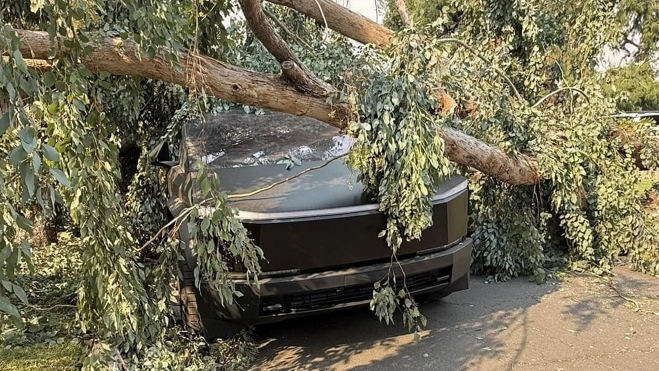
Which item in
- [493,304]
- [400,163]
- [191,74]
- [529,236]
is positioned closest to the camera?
[191,74]

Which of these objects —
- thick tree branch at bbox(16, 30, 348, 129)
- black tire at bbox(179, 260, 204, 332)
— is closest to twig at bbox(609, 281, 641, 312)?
thick tree branch at bbox(16, 30, 348, 129)

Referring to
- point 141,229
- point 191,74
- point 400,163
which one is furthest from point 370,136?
point 141,229

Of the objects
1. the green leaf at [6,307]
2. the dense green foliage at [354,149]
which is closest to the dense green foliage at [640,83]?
the dense green foliage at [354,149]

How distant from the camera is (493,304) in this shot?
4457 millimetres

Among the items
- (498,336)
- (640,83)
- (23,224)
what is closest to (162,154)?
(498,336)

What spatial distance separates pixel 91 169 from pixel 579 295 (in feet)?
13.8

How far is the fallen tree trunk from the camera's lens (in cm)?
282

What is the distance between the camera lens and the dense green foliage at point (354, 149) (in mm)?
2209

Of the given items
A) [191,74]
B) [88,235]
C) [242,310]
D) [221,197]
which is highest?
[191,74]

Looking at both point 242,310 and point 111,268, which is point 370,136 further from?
point 111,268

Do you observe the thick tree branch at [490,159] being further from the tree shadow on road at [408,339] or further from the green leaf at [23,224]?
the green leaf at [23,224]

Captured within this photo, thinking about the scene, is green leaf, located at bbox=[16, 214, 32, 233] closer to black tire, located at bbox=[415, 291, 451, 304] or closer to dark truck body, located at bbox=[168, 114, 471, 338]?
dark truck body, located at bbox=[168, 114, 471, 338]

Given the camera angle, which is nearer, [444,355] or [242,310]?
[242,310]

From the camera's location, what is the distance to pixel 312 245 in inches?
127
